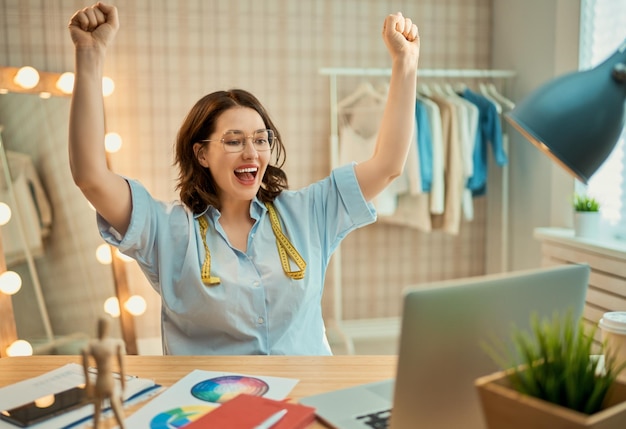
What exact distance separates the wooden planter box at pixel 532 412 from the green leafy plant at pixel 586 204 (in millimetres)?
2220

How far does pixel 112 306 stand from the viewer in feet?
11.3

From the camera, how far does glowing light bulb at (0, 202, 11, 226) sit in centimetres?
290

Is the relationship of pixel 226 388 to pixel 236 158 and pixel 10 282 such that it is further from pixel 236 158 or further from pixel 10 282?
pixel 10 282

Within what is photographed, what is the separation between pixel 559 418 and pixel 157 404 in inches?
27.3

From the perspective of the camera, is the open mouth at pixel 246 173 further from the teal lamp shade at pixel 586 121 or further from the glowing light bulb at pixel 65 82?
the glowing light bulb at pixel 65 82

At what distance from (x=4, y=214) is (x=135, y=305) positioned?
89 centimetres

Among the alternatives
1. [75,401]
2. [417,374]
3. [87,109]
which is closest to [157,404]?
[75,401]

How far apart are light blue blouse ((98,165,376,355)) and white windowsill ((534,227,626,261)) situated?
54.0 inches

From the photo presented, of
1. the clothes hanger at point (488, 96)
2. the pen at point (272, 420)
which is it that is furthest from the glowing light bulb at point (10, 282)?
the clothes hanger at point (488, 96)

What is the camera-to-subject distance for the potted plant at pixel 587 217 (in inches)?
111

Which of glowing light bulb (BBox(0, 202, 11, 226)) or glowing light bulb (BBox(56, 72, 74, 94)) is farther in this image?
glowing light bulb (BBox(56, 72, 74, 94))

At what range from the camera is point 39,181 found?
3.17m

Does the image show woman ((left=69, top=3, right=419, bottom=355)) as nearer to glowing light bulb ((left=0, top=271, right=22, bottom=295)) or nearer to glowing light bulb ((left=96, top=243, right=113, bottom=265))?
glowing light bulb ((left=0, top=271, right=22, bottom=295))

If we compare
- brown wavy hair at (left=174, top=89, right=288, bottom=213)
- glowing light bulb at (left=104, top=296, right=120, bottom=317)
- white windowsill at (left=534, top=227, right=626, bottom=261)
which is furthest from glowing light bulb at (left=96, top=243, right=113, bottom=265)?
white windowsill at (left=534, top=227, right=626, bottom=261)
